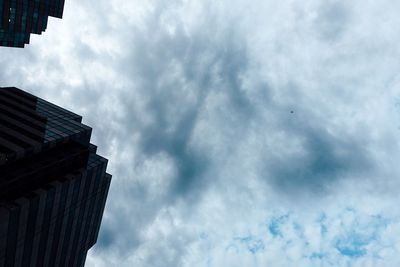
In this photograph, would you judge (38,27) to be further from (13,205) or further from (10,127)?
(13,205)

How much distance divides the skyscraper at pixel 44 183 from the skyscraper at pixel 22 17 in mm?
30645

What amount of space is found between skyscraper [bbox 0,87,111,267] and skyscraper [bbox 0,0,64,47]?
1206 inches

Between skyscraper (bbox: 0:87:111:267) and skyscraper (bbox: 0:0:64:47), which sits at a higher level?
skyscraper (bbox: 0:0:64:47)

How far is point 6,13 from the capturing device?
79750 mm

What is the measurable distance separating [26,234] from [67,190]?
8506 mm

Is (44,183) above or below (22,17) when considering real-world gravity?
below

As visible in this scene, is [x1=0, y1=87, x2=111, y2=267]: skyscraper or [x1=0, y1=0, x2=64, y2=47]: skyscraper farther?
[x1=0, y1=0, x2=64, y2=47]: skyscraper

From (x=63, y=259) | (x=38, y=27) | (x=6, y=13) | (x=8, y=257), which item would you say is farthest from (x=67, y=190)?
(x=38, y=27)

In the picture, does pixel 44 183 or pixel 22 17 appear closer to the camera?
pixel 44 183

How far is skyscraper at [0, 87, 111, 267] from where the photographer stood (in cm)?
4047

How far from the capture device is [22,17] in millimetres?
84750

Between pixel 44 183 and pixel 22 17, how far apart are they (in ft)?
196

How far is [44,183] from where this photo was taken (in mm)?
46219

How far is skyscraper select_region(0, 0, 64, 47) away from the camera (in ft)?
263
